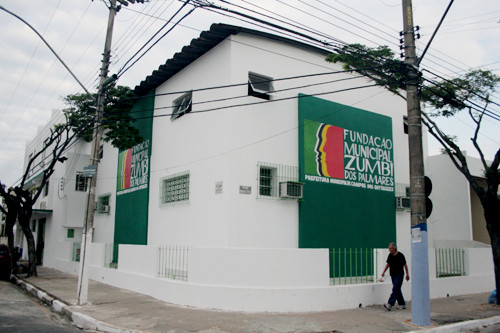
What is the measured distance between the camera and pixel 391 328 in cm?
798

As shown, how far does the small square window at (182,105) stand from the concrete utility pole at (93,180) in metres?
2.72

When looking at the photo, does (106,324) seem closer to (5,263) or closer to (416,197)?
(416,197)

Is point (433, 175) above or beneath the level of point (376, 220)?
above

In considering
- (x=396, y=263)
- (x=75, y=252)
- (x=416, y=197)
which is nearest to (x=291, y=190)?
(x=396, y=263)

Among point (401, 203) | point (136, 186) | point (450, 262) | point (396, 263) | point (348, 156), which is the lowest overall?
point (450, 262)

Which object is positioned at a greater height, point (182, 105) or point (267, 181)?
point (182, 105)

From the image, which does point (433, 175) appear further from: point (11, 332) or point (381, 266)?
point (11, 332)

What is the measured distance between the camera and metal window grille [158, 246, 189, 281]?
430 inches

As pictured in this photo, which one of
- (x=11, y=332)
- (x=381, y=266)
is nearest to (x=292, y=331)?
(x=381, y=266)

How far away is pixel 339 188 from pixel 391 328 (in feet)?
17.9

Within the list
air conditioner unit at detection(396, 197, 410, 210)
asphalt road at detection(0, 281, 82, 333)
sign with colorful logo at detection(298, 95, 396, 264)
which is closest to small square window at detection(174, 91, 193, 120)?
sign with colorful logo at detection(298, 95, 396, 264)

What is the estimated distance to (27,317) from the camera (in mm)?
8859

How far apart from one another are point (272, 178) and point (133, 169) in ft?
22.9

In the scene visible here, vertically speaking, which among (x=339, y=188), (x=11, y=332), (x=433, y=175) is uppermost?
(x=433, y=175)
